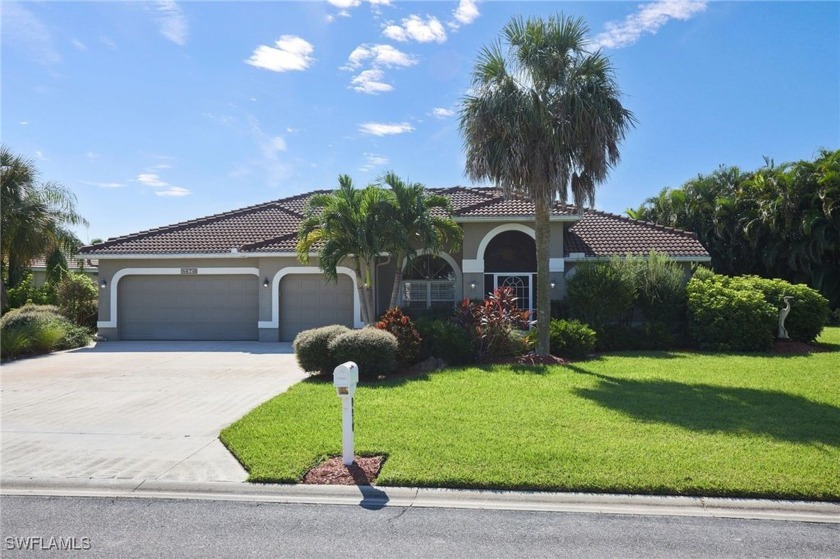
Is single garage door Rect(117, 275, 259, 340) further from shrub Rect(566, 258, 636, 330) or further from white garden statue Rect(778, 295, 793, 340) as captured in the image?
white garden statue Rect(778, 295, 793, 340)

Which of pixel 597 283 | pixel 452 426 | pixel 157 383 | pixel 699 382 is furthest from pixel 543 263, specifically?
pixel 157 383

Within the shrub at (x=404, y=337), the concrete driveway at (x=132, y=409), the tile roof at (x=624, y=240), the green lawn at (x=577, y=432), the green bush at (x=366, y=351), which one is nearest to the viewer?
the green lawn at (x=577, y=432)

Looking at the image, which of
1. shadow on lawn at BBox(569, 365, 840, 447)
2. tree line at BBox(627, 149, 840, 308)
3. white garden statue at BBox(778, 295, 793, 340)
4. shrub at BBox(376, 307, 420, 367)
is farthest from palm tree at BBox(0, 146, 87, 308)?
tree line at BBox(627, 149, 840, 308)

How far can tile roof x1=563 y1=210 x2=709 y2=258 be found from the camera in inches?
751

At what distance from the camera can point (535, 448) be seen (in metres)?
6.73

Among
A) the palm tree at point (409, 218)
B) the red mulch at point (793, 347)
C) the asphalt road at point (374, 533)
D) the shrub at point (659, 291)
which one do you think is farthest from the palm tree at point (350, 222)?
the red mulch at point (793, 347)

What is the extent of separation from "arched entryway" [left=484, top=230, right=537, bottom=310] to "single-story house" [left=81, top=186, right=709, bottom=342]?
34 millimetres

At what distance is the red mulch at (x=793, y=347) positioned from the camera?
15.6 meters

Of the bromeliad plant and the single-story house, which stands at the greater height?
the single-story house

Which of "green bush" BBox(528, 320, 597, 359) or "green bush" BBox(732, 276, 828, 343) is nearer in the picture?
"green bush" BBox(528, 320, 597, 359)

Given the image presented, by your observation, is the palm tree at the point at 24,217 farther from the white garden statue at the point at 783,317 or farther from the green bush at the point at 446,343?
the white garden statue at the point at 783,317

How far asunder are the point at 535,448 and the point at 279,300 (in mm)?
13926

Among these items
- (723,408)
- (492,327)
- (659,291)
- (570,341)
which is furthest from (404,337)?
(659,291)

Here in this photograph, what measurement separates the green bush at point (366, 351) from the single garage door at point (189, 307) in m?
9.19
